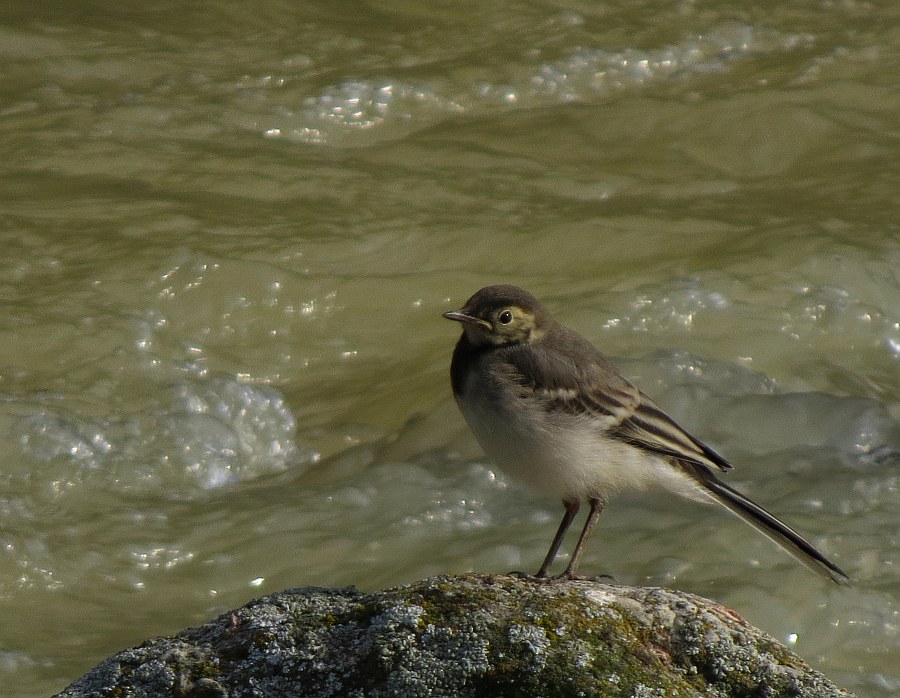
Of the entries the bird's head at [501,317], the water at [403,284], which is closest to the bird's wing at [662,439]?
the bird's head at [501,317]

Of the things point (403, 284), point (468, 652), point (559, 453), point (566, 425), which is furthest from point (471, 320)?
point (403, 284)

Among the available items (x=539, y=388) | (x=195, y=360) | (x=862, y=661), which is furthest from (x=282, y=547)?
(x=862, y=661)

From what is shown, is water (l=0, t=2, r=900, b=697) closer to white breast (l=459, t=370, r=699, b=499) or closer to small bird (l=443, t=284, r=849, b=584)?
small bird (l=443, t=284, r=849, b=584)

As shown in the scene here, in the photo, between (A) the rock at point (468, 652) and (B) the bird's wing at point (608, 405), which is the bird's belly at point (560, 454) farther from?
(A) the rock at point (468, 652)

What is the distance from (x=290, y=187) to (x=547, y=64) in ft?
12.7

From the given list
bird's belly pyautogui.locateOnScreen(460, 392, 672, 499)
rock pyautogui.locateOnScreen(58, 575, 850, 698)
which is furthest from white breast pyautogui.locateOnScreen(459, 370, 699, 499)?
rock pyautogui.locateOnScreen(58, 575, 850, 698)

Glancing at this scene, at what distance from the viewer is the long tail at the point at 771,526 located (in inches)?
211

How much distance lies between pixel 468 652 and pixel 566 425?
203 cm

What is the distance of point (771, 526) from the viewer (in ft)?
18.0

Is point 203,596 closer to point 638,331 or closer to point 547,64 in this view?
point 638,331

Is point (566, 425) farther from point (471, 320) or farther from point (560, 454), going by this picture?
point (471, 320)

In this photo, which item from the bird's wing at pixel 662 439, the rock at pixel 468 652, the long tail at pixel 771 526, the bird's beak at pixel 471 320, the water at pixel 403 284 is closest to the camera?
the rock at pixel 468 652

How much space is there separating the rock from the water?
275 centimetres

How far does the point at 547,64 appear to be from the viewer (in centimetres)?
1370
